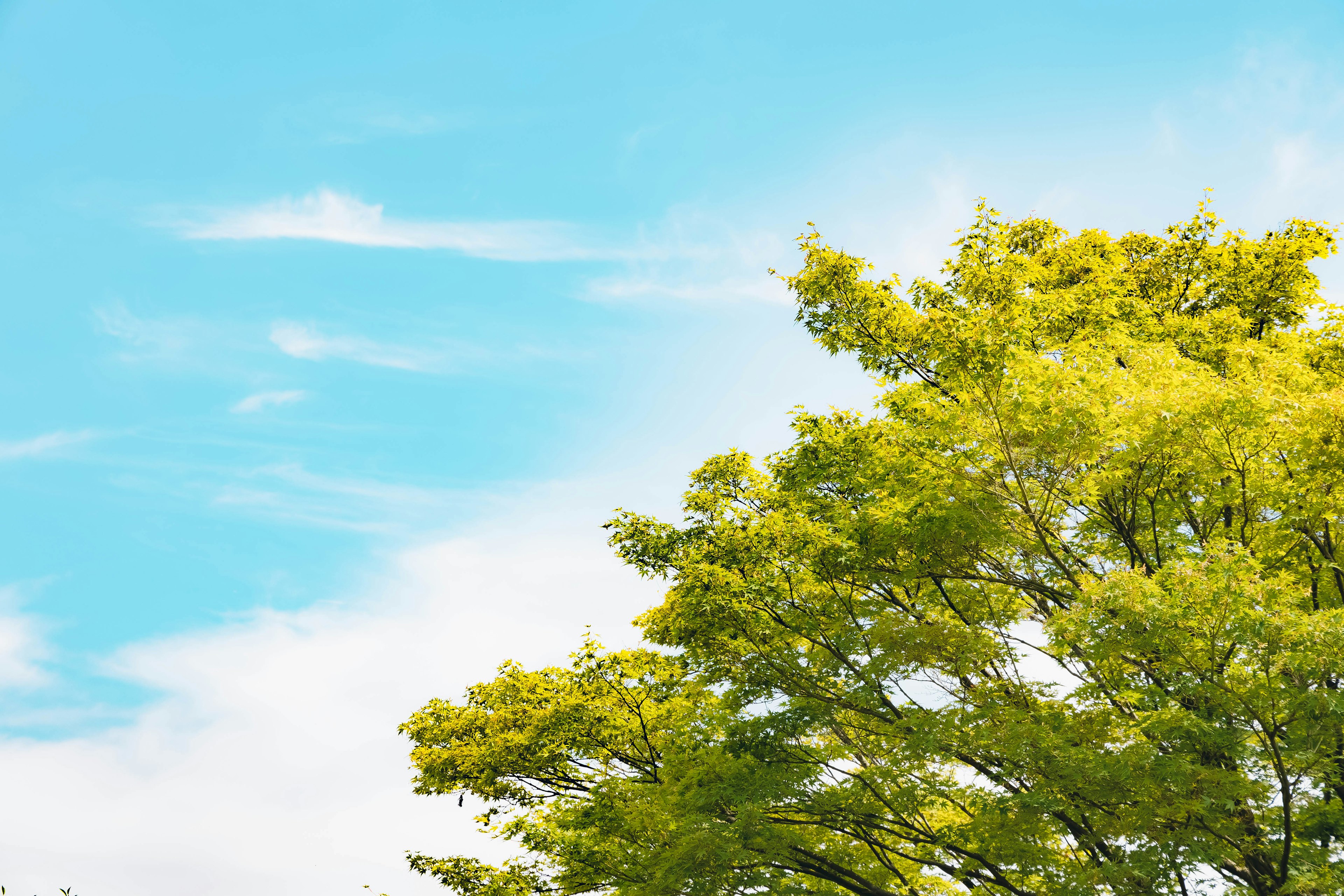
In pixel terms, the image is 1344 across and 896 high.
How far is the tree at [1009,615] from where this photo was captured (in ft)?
28.9

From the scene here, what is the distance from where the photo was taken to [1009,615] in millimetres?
12391

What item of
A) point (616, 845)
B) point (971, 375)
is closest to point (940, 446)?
point (971, 375)

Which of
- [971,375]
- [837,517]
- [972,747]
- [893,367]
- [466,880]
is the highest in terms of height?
[893,367]

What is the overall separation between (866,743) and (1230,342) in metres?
8.63

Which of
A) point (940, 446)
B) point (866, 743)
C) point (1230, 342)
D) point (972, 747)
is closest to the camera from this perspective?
point (972, 747)

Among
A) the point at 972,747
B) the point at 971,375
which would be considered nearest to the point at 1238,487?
the point at 971,375

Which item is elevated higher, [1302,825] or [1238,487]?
[1238,487]

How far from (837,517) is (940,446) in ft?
5.40

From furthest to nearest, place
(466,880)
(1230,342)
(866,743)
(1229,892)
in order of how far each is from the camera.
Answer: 1. (466,880)
2. (1230,342)
3. (866,743)
4. (1229,892)

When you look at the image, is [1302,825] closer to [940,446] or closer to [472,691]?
[940,446]

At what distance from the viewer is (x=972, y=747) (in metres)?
10.5

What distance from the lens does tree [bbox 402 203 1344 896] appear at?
28.9 ft

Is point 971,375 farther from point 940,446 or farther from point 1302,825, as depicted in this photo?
point 1302,825

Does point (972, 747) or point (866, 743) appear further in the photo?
point (866, 743)
